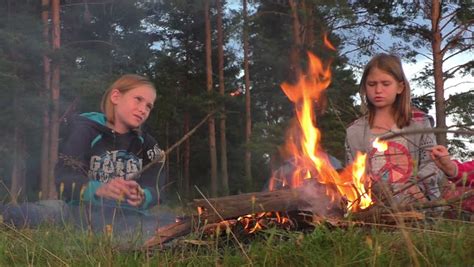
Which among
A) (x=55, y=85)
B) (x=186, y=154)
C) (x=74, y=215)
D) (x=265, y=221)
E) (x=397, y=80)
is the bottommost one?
(x=74, y=215)

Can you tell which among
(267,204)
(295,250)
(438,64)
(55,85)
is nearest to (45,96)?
(55,85)

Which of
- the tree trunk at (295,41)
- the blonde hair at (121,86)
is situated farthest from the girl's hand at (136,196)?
the tree trunk at (295,41)

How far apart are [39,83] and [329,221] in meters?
17.4

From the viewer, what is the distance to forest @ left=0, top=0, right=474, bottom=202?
15.3 meters

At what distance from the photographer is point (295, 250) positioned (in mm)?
2109

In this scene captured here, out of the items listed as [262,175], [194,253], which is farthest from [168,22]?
[194,253]

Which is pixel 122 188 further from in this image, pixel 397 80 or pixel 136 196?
pixel 397 80

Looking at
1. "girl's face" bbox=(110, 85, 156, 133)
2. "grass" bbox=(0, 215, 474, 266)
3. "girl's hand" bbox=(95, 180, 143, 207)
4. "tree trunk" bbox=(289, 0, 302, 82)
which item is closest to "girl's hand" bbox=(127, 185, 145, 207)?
"girl's hand" bbox=(95, 180, 143, 207)

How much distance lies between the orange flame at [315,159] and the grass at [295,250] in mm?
200

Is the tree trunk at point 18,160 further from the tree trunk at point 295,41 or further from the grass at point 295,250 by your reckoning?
the grass at point 295,250

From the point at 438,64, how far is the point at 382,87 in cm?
1103

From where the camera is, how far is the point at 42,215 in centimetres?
424

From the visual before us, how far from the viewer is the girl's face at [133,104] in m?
4.00

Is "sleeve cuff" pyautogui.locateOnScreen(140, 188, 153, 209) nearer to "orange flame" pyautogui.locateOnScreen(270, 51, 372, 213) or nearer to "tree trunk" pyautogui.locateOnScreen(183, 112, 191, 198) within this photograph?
"orange flame" pyautogui.locateOnScreen(270, 51, 372, 213)
